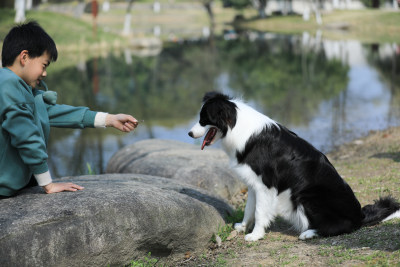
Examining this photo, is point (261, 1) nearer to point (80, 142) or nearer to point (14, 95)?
point (80, 142)

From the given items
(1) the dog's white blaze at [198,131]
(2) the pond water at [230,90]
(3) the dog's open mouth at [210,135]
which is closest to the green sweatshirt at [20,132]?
(1) the dog's white blaze at [198,131]

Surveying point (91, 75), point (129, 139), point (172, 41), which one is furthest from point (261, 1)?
point (129, 139)

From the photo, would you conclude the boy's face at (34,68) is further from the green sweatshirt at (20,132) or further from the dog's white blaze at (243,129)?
the dog's white blaze at (243,129)

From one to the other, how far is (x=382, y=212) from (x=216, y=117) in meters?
2.24

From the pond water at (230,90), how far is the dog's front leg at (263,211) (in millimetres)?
5681

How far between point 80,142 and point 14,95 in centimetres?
904

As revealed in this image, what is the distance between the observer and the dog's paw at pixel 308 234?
5.47m

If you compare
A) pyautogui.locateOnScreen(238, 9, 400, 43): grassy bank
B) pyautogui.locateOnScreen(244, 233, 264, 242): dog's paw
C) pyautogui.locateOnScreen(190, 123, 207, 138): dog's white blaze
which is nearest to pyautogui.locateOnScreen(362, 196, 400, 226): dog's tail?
pyautogui.locateOnScreen(244, 233, 264, 242): dog's paw

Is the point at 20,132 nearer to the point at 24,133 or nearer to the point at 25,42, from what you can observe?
the point at 24,133

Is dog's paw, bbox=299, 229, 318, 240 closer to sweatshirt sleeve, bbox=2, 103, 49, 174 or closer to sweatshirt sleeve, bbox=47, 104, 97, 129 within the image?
sweatshirt sleeve, bbox=47, 104, 97, 129

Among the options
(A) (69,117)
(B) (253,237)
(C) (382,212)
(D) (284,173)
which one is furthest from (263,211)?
(A) (69,117)

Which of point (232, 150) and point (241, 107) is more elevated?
point (241, 107)

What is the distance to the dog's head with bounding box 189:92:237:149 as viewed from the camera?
17.9 feet

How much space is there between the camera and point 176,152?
9.09 meters
